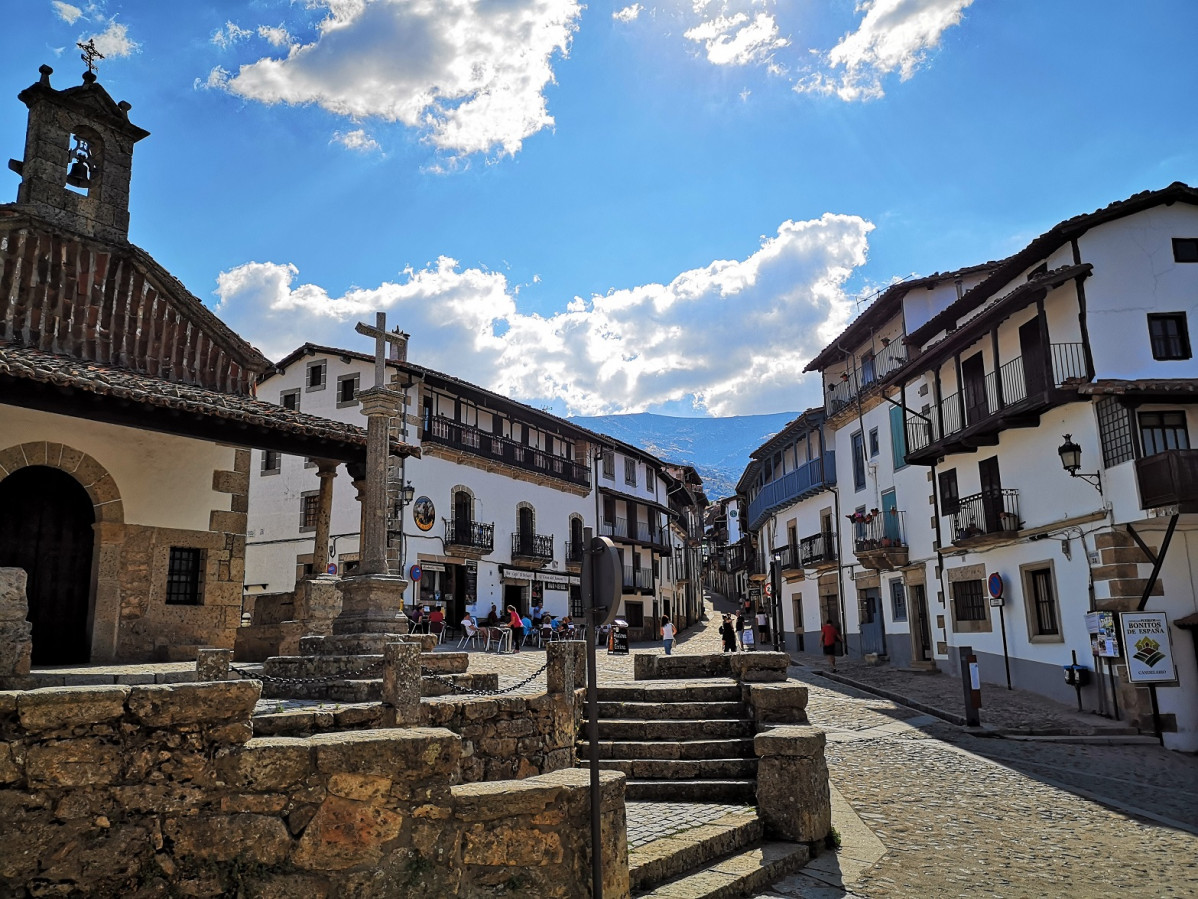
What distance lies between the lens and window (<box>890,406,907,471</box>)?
947 inches

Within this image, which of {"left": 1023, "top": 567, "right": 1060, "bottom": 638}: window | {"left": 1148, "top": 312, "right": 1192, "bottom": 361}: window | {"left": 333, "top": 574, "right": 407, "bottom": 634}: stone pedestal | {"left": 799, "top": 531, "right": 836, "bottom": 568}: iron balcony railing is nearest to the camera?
{"left": 333, "top": 574, "right": 407, "bottom": 634}: stone pedestal

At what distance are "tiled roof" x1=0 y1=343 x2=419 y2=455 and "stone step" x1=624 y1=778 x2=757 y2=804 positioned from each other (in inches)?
297

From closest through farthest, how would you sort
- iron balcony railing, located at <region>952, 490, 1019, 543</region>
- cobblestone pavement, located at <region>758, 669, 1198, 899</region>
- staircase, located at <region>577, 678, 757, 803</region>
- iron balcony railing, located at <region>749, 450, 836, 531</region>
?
cobblestone pavement, located at <region>758, 669, 1198, 899</region>, staircase, located at <region>577, 678, 757, 803</region>, iron balcony railing, located at <region>952, 490, 1019, 543</region>, iron balcony railing, located at <region>749, 450, 836, 531</region>

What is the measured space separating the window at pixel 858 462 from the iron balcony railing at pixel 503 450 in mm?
12762

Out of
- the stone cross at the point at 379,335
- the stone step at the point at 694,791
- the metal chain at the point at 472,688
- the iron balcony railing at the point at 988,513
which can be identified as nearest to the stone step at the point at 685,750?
the stone step at the point at 694,791

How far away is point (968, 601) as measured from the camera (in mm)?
20344

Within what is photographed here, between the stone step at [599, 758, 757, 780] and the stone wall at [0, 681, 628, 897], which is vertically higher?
the stone wall at [0, 681, 628, 897]

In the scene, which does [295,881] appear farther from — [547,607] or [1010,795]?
[547,607]

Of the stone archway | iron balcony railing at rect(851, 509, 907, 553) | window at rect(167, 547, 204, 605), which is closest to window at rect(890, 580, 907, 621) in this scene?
iron balcony railing at rect(851, 509, 907, 553)

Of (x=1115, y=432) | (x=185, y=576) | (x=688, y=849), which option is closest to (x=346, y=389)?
(x=185, y=576)

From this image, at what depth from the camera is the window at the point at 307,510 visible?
1153 inches

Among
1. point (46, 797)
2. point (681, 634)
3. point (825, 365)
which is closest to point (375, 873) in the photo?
point (46, 797)

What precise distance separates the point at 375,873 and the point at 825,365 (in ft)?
96.3

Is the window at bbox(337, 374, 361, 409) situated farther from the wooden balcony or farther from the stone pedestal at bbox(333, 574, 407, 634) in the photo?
the wooden balcony
